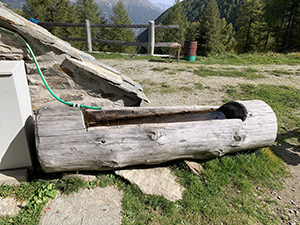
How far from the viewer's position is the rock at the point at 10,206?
2096mm

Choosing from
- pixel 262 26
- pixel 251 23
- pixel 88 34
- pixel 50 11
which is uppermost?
pixel 50 11

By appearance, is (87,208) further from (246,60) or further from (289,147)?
(246,60)

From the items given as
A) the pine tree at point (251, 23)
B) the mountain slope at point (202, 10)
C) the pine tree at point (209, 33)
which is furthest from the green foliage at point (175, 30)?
the mountain slope at point (202, 10)

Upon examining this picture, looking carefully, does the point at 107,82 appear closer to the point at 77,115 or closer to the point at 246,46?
the point at 77,115

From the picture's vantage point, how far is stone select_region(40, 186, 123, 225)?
2078mm

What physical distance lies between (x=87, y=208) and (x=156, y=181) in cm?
90

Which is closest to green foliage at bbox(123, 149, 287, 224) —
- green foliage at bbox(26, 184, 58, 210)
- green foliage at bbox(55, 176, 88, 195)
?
green foliage at bbox(55, 176, 88, 195)

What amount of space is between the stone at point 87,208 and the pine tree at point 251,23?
4074 centimetres

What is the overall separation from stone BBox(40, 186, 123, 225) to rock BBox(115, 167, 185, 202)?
27cm

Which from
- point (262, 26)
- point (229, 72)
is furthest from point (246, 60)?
point (262, 26)

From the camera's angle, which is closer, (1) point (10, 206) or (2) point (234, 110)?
(1) point (10, 206)

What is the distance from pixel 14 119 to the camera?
2.35 m

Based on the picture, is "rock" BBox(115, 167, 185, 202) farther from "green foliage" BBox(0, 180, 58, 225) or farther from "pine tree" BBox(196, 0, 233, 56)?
"pine tree" BBox(196, 0, 233, 56)

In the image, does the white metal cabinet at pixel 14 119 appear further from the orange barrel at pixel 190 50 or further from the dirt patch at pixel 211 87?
the orange barrel at pixel 190 50
